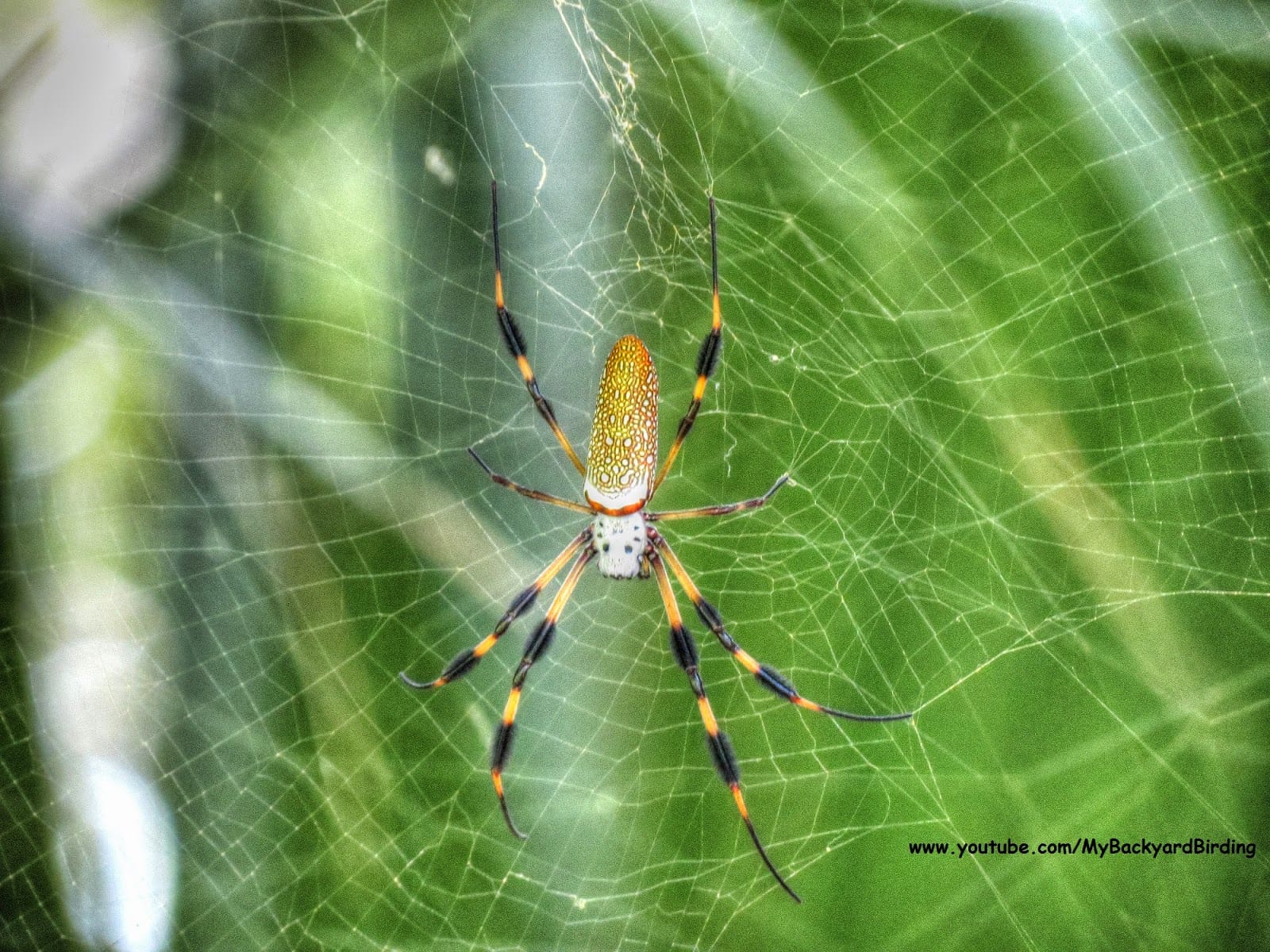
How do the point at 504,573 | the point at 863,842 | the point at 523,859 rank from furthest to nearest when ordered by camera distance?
the point at 504,573 < the point at 523,859 < the point at 863,842

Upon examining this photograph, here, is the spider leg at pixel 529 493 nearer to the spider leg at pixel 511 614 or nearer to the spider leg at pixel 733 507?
the spider leg at pixel 511 614

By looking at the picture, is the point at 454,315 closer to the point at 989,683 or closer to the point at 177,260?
the point at 177,260

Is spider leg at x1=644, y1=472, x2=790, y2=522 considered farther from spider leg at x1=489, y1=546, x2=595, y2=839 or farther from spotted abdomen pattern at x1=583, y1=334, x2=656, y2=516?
spider leg at x1=489, y1=546, x2=595, y2=839

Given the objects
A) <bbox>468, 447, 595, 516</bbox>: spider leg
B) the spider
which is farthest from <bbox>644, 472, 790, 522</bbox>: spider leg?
<bbox>468, 447, 595, 516</bbox>: spider leg

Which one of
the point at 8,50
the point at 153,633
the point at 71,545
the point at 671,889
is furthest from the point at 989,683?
the point at 8,50

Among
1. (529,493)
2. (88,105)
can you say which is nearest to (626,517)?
(529,493)

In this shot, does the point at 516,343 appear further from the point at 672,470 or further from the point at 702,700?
the point at 702,700
